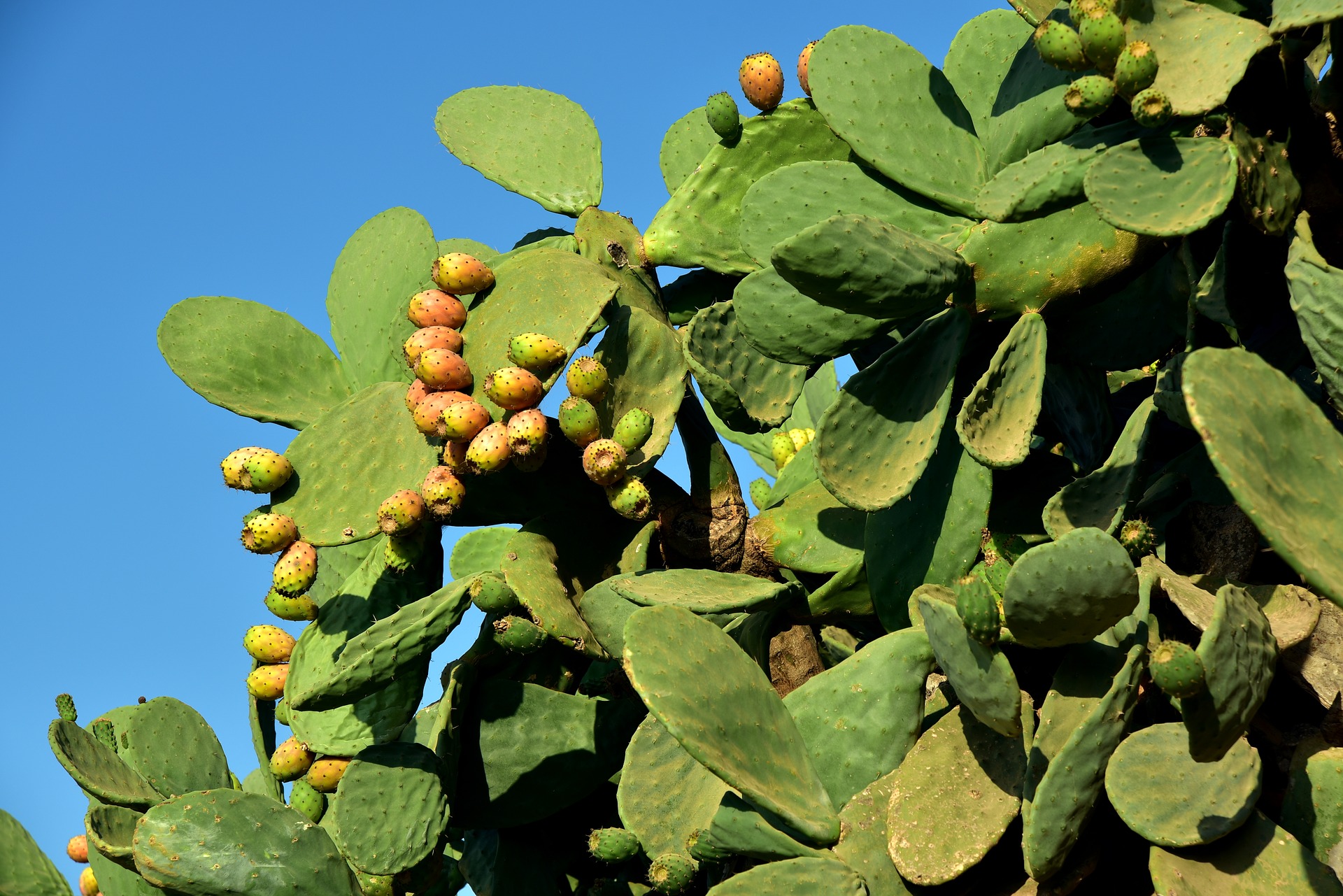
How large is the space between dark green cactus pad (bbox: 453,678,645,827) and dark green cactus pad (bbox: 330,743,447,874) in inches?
6.6

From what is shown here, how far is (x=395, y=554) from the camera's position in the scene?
2.46 m

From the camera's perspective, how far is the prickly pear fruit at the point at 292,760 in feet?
8.65

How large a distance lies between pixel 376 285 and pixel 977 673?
5.75 ft

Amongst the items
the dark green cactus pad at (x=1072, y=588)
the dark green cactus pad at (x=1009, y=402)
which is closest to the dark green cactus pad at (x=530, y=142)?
the dark green cactus pad at (x=1009, y=402)

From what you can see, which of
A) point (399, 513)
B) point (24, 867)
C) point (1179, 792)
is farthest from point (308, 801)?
point (1179, 792)

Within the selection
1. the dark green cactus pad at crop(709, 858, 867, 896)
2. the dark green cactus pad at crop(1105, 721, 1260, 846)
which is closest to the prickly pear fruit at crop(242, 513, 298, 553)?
the dark green cactus pad at crop(709, 858, 867, 896)

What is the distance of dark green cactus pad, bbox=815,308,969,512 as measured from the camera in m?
2.05

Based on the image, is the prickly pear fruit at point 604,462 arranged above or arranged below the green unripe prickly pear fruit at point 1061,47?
below

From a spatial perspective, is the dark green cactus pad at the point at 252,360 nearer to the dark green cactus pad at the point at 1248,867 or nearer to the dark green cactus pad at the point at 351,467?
the dark green cactus pad at the point at 351,467

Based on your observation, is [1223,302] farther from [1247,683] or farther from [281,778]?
[281,778]

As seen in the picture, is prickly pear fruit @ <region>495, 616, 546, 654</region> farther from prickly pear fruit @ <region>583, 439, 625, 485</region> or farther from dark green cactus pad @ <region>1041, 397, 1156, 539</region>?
dark green cactus pad @ <region>1041, 397, 1156, 539</region>

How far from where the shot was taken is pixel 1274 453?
143 cm

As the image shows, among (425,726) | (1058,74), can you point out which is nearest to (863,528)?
(1058,74)

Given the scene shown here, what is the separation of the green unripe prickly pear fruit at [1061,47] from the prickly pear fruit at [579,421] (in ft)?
3.29
